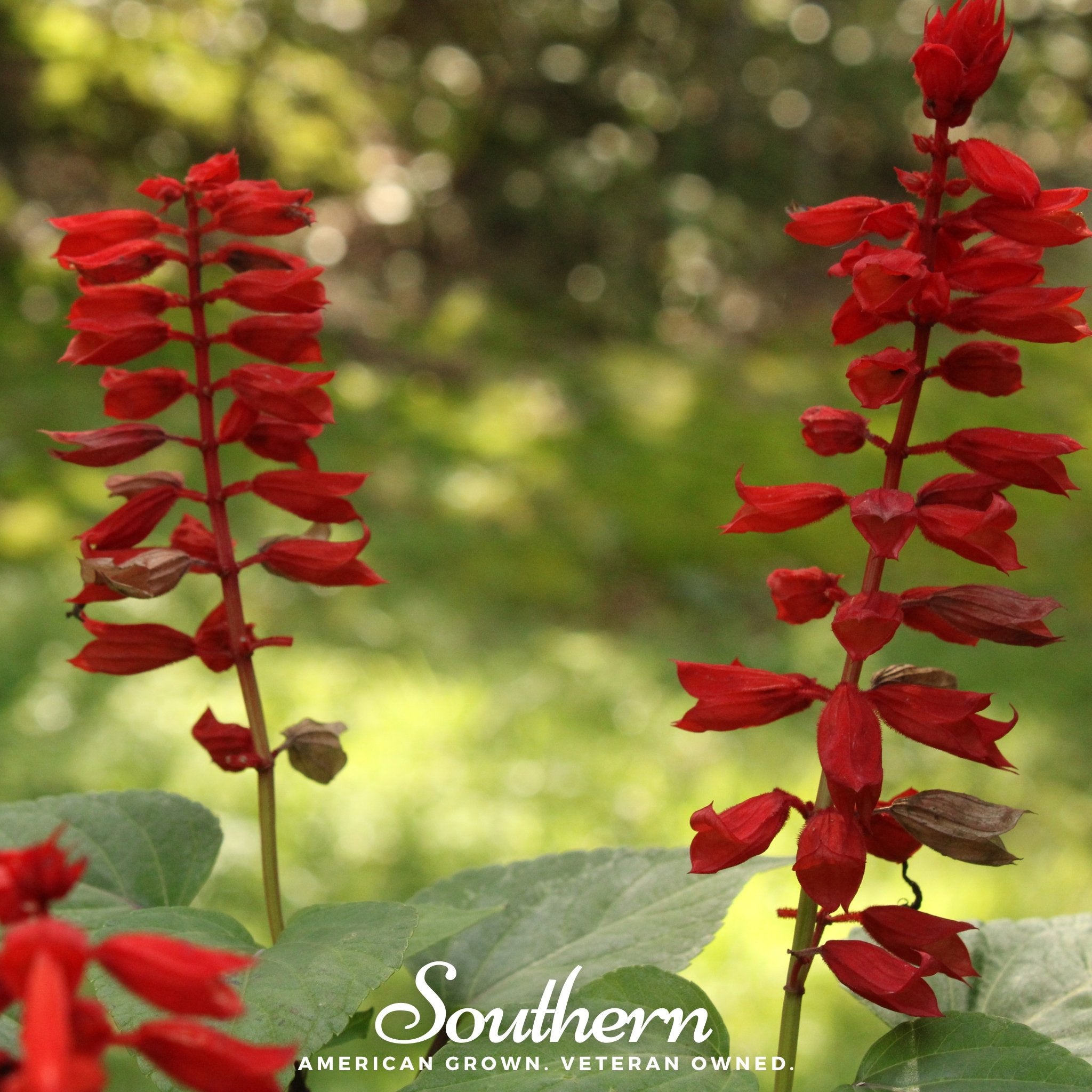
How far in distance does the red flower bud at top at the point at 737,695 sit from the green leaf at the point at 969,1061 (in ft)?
0.76

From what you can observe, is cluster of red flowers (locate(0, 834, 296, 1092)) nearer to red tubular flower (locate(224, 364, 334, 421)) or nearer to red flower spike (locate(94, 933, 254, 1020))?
red flower spike (locate(94, 933, 254, 1020))

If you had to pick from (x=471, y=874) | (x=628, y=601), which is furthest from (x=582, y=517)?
(x=471, y=874)

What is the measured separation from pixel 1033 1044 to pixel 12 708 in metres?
2.91

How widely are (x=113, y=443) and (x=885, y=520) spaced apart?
589mm

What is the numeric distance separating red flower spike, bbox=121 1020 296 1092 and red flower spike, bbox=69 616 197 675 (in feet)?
1.95

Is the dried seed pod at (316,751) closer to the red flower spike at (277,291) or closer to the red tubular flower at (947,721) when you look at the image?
the red flower spike at (277,291)

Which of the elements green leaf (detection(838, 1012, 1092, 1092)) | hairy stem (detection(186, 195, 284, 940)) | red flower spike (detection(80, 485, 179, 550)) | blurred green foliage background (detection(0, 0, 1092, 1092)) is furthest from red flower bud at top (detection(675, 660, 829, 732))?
blurred green foliage background (detection(0, 0, 1092, 1092))

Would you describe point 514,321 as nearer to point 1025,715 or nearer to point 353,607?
point 353,607

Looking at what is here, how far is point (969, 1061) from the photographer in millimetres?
821

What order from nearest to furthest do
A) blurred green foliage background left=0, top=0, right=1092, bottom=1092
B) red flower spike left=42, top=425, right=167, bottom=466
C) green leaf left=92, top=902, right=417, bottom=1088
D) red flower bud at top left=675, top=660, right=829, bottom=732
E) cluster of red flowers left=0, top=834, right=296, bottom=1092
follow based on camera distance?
cluster of red flowers left=0, top=834, right=296, bottom=1092 < green leaf left=92, top=902, right=417, bottom=1088 < red flower bud at top left=675, top=660, right=829, bottom=732 < red flower spike left=42, top=425, right=167, bottom=466 < blurred green foliage background left=0, top=0, right=1092, bottom=1092

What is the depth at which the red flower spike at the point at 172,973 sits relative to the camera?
46 centimetres

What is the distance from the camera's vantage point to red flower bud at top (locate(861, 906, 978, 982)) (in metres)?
0.86

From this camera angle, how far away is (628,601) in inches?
175

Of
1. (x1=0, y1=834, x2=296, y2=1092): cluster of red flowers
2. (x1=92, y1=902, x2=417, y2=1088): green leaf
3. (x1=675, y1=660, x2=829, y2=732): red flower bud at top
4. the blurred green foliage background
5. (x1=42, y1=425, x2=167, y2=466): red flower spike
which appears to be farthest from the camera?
the blurred green foliage background
